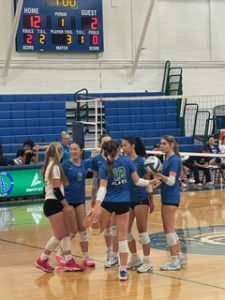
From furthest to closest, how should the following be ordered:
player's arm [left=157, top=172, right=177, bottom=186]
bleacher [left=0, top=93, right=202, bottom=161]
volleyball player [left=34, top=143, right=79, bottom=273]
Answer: bleacher [left=0, top=93, right=202, bottom=161], volleyball player [left=34, top=143, right=79, bottom=273], player's arm [left=157, top=172, right=177, bottom=186]

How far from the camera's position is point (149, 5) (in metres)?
24.3

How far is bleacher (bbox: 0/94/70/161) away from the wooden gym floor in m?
8.47

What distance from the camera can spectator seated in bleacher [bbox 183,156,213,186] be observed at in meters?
19.7

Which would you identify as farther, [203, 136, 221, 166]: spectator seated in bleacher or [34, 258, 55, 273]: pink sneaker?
[203, 136, 221, 166]: spectator seated in bleacher

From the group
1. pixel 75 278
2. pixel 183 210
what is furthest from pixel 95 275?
pixel 183 210

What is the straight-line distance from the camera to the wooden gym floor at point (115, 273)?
7316 millimetres

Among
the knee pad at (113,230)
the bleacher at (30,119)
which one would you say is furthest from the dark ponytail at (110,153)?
the bleacher at (30,119)

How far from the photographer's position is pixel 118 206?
7.85 m

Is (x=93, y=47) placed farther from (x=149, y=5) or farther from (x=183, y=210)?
(x=183, y=210)

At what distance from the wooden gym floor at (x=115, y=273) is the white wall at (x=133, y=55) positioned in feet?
34.8

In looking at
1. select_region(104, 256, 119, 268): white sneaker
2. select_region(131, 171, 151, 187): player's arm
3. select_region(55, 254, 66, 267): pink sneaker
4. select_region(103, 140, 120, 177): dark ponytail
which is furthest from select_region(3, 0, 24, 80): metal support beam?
select_region(131, 171, 151, 187): player's arm

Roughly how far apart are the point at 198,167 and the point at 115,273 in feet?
38.1

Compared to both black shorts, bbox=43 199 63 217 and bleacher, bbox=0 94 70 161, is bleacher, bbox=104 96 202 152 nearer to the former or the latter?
bleacher, bbox=0 94 70 161

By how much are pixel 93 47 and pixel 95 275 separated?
16046mm
